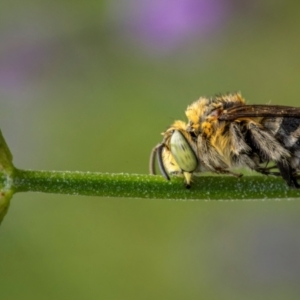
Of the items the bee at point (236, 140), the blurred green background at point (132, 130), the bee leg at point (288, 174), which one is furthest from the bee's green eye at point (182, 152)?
the blurred green background at point (132, 130)

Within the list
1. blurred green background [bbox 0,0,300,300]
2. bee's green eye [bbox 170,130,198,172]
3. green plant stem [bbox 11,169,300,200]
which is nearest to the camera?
green plant stem [bbox 11,169,300,200]

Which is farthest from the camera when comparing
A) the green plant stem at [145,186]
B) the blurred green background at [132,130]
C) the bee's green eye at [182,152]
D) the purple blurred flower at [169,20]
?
the purple blurred flower at [169,20]

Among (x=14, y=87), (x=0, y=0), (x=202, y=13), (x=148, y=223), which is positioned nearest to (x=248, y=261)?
(x=148, y=223)

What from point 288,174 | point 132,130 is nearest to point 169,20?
point 132,130

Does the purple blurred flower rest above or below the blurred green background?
above

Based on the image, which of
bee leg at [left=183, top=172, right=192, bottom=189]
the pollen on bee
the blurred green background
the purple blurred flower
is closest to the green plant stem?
bee leg at [left=183, top=172, right=192, bottom=189]

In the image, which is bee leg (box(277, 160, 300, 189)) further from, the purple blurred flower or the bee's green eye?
the purple blurred flower

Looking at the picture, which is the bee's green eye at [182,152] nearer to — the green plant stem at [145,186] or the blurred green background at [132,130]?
the green plant stem at [145,186]

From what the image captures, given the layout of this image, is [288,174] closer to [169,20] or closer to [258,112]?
[258,112]
